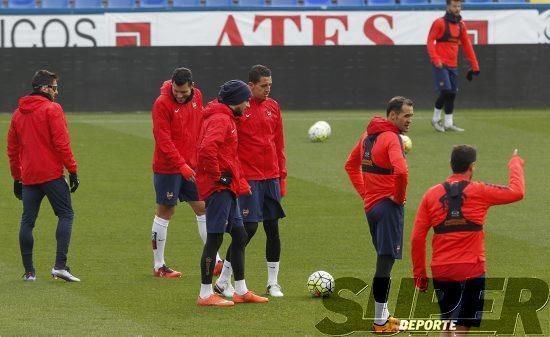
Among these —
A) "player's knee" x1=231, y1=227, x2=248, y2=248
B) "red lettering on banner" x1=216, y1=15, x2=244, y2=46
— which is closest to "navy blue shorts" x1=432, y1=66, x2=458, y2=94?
"red lettering on banner" x1=216, y1=15, x2=244, y2=46

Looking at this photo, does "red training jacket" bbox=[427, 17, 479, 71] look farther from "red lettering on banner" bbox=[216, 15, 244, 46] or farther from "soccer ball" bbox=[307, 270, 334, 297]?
"soccer ball" bbox=[307, 270, 334, 297]

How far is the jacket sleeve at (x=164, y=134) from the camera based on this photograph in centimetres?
1232

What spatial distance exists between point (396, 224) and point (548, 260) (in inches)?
135

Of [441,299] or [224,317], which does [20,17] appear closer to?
[224,317]

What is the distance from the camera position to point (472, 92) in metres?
30.6

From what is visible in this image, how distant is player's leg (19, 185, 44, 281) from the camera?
482 inches

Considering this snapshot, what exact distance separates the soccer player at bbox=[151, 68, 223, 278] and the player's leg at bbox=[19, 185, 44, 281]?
3.93ft

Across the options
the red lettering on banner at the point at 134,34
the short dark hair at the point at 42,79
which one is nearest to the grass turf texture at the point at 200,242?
the short dark hair at the point at 42,79

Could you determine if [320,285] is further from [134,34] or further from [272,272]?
[134,34]

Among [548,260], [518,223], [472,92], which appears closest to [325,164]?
[518,223]

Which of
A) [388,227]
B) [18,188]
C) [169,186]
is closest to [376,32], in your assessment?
[169,186]

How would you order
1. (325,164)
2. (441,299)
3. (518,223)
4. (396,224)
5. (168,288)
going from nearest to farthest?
(441,299), (396,224), (168,288), (518,223), (325,164)

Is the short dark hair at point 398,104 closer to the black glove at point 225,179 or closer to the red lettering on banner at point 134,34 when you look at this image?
the black glove at point 225,179

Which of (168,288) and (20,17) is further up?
(20,17)
